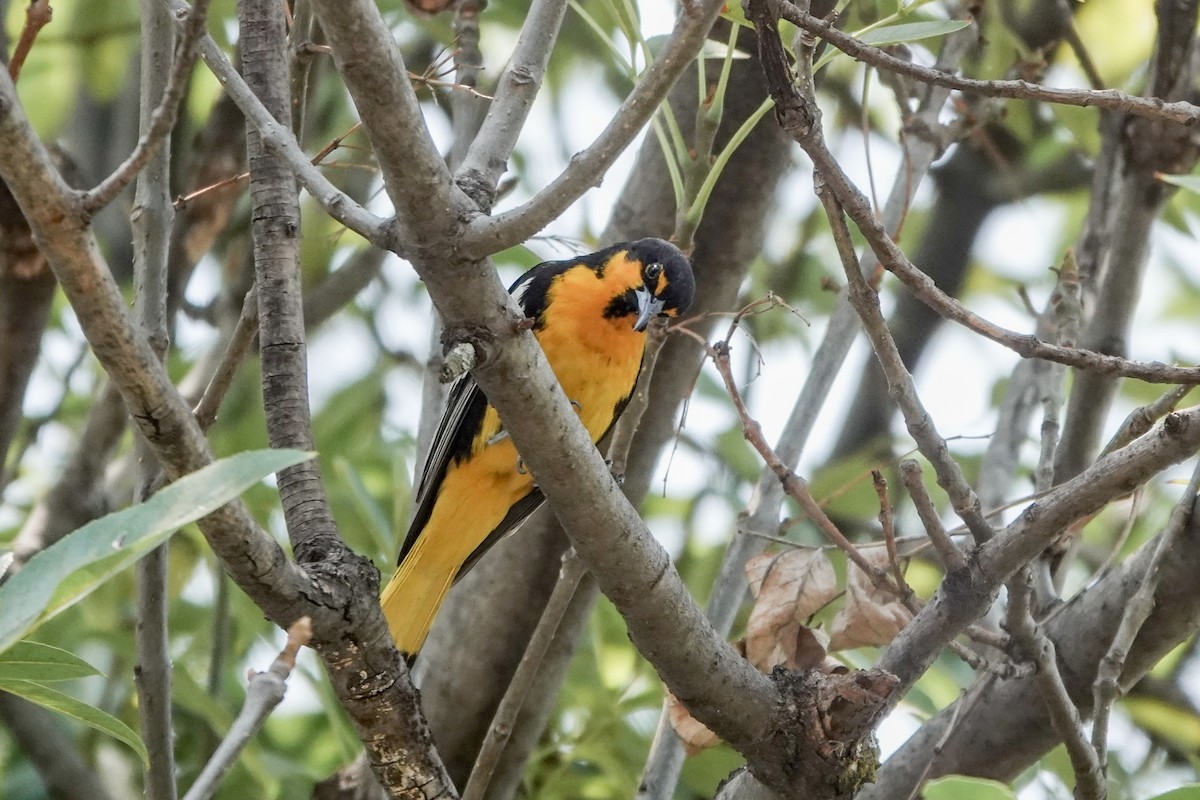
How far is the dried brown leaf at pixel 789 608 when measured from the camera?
296 centimetres

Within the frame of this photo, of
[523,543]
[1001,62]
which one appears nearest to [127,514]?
[523,543]

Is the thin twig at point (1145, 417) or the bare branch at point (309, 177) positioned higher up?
the bare branch at point (309, 177)

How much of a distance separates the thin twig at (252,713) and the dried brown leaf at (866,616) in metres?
1.83

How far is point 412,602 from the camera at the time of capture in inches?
151

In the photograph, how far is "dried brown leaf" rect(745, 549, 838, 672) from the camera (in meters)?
2.96

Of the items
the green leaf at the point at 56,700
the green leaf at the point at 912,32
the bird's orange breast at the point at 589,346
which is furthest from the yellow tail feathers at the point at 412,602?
the green leaf at the point at 912,32

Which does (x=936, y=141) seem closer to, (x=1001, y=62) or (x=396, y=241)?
(x=1001, y=62)

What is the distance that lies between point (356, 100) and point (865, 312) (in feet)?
3.13

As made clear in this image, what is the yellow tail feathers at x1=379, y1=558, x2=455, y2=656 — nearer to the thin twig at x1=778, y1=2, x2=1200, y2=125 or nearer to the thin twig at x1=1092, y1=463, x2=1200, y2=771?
the thin twig at x1=1092, y1=463, x2=1200, y2=771

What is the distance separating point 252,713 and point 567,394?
111 inches

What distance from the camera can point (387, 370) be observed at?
545cm

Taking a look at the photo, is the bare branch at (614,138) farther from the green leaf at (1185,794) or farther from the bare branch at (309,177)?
the green leaf at (1185,794)

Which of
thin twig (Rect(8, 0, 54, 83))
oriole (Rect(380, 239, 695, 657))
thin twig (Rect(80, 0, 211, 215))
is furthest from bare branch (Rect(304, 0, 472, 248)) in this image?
oriole (Rect(380, 239, 695, 657))

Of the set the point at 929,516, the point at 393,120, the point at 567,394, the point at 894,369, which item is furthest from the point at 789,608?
the point at 393,120
